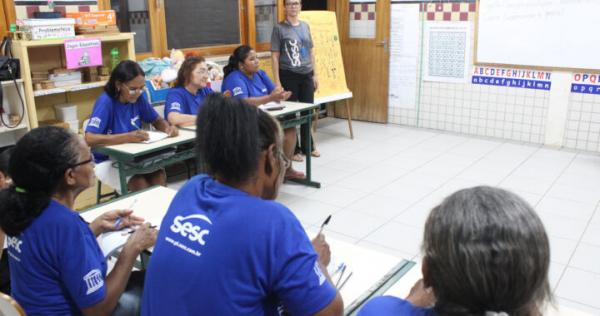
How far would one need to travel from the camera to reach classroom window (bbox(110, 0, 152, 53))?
182 inches

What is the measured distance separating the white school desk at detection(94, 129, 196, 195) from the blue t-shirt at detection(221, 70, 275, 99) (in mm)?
1000

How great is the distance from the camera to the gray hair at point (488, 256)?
91 cm

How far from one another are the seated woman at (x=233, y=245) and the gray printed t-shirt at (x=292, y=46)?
12.9 feet

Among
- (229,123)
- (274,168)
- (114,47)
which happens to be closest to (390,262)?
(274,168)

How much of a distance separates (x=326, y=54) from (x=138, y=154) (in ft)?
11.0

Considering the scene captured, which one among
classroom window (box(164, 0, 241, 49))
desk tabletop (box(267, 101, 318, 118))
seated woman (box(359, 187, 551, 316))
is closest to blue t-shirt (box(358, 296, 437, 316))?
seated woman (box(359, 187, 551, 316))

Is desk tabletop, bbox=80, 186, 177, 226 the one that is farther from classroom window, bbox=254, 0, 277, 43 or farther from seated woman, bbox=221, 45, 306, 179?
classroom window, bbox=254, 0, 277, 43

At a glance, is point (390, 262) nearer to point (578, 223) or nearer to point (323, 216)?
point (323, 216)

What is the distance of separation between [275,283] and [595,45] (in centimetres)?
493

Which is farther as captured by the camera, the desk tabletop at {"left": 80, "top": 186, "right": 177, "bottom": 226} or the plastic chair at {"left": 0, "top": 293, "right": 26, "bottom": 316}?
the desk tabletop at {"left": 80, "top": 186, "right": 177, "bottom": 226}

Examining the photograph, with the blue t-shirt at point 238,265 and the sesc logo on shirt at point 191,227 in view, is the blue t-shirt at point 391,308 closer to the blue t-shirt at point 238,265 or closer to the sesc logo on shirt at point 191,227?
the blue t-shirt at point 238,265

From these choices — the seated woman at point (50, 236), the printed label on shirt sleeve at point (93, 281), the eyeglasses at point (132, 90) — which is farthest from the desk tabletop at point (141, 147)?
the printed label on shirt sleeve at point (93, 281)

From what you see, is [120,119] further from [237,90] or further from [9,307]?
[9,307]

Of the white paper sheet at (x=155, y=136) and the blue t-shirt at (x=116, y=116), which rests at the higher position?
the blue t-shirt at (x=116, y=116)
